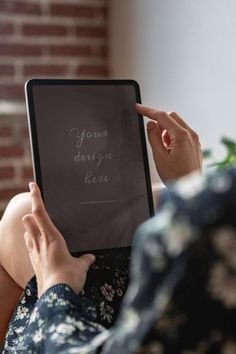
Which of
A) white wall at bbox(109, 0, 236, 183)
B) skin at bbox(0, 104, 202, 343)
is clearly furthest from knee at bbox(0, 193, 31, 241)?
white wall at bbox(109, 0, 236, 183)

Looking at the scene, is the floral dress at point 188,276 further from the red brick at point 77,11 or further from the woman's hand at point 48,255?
the red brick at point 77,11

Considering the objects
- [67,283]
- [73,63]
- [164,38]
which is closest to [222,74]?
[164,38]

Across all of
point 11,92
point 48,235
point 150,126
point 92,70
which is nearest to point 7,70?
point 11,92

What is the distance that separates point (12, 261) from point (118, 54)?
151 centimetres

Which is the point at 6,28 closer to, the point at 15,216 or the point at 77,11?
the point at 77,11

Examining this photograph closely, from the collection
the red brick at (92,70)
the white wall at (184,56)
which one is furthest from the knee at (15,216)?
the red brick at (92,70)

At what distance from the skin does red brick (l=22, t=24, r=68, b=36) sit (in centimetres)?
127

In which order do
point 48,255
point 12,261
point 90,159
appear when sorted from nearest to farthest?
point 48,255
point 90,159
point 12,261

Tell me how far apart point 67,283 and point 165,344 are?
41cm

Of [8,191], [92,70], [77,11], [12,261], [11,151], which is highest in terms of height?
[77,11]

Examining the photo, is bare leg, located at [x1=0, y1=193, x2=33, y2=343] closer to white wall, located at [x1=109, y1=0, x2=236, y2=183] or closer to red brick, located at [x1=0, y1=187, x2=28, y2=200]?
white wall, located at [x1=109, y1=0, x2=236, y2=183]

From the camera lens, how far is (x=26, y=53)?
2.74 m

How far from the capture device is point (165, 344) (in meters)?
0.67

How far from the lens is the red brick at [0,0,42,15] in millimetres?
2675
